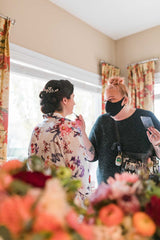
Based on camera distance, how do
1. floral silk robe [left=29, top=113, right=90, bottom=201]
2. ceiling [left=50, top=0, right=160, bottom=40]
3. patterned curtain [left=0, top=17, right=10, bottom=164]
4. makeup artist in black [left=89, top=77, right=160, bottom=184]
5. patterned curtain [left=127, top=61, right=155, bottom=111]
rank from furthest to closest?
patterned curtain [left=127, top=61, right=155, bottom=111] → ceiling [left=50, top=0, right=160, bottom=40] → patterned curtain [left=0, top=17, right=10, bottom=164] → makeup artist in black [left=89, top=77, right=160, bottom=184] → floral silk robe [left=29, top=113, right=90, bottom=201]

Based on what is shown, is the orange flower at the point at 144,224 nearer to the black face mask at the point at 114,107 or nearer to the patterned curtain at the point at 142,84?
the black face mask at the point at 114,107

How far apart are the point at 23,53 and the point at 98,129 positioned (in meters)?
1.01

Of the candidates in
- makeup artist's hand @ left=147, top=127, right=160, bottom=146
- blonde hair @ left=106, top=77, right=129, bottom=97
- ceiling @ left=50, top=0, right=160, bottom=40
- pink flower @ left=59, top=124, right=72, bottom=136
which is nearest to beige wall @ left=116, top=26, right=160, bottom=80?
ceiling @ left=50, top=0, right=160, bottom=40

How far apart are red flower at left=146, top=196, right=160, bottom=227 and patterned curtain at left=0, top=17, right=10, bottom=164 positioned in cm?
155

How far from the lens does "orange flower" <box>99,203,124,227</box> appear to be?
0.45m

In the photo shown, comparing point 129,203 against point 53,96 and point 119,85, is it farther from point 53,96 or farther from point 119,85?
point 119,85

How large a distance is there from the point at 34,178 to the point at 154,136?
1317mm

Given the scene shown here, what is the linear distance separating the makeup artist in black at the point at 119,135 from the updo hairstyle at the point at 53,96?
0.53 metres

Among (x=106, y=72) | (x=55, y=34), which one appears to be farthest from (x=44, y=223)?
(x=106, y=72)

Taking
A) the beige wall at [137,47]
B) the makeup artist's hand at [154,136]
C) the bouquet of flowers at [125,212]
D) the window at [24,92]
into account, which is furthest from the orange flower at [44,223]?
the beige wall at [137,47]

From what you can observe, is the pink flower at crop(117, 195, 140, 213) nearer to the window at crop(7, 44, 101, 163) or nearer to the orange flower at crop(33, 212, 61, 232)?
the orange flower at crop(33, 212, 61, 232)

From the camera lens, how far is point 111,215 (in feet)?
1.49

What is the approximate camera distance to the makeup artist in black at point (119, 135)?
1706 mm

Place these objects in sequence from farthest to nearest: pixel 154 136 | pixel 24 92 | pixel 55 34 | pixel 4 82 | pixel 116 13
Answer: pixel 116 13 < pixel 55 34 < pixel 24 92 < pixel 4 82 < pixel 154 136
